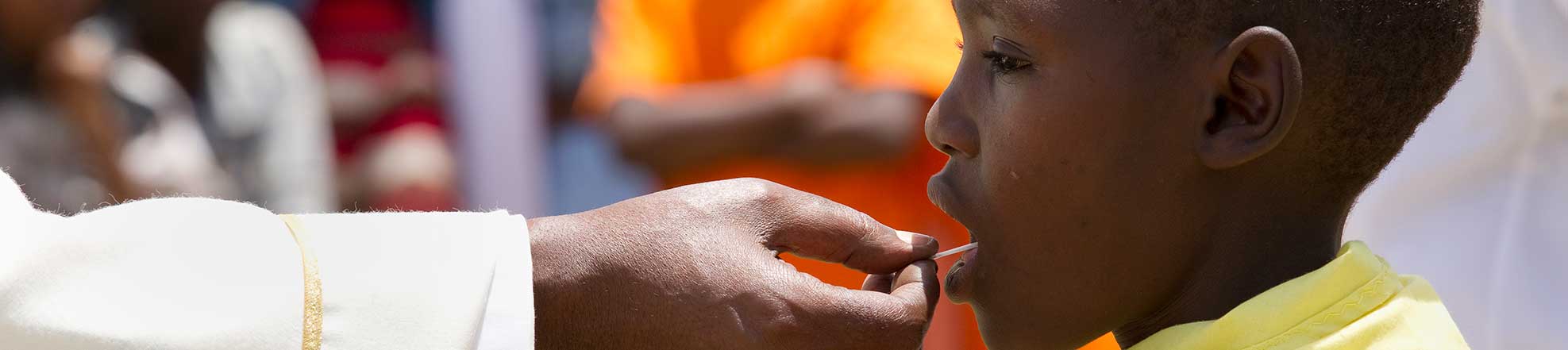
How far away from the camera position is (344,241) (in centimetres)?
176

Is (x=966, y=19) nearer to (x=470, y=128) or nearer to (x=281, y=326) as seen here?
(x=281, y=326)

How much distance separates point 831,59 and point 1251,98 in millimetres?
1424

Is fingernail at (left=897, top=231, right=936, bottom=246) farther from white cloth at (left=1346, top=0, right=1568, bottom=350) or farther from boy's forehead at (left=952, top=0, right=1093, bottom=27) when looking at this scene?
white cloth at (left=1346, top=0, right=1568, bottom=350)

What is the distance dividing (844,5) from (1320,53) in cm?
142

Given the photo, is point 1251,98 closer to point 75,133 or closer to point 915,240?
point 915,240

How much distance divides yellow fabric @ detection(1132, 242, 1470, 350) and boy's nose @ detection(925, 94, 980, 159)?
0.33 metres

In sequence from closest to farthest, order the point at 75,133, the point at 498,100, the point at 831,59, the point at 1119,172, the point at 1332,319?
the point at 1332,319
the point at 1119,172
the point at 831,59
the point at 75,133
the point at 498,100

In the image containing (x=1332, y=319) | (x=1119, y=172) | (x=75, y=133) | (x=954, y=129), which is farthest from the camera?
(x=75, y=133)

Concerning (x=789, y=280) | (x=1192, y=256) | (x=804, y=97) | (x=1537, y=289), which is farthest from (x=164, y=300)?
(x=1537, y=289)

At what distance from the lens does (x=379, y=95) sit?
15.8 feet

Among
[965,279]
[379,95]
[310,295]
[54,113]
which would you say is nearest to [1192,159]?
[965,279]

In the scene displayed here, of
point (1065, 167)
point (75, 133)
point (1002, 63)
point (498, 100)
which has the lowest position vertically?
point (75, 133)

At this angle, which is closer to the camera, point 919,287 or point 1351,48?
point 1351,48

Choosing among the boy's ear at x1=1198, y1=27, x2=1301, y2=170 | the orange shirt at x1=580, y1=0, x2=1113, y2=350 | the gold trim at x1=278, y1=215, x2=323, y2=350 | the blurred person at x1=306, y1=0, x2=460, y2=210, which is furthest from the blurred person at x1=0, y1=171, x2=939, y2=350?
the blurred person at x1=306, y1=0, x2=460, y2=210
